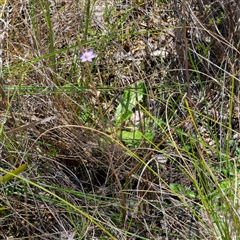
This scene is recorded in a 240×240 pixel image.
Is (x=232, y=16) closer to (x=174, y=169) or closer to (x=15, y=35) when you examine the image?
(x=174, y=169)

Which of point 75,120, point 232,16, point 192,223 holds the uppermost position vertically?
point 232,16

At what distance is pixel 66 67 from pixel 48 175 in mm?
545

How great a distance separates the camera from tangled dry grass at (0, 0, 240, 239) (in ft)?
4.93

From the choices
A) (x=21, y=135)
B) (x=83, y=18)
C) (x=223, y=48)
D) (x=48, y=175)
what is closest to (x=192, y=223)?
(x=48, y=175)

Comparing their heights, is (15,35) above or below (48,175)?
above

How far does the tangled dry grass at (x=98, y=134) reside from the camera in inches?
59.2

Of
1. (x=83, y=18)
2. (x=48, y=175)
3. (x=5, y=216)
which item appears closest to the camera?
(x=5, y=216)

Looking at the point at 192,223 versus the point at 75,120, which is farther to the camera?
the point at 75,120

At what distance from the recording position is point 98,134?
1.69 m

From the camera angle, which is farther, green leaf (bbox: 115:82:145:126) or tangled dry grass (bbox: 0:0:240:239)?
green leaf (bbox: 115:82:145:126)

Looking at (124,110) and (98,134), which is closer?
(98,134)

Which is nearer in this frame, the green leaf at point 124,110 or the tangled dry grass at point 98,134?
the tangled dry grass at point 98,134

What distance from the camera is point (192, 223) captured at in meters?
1.55

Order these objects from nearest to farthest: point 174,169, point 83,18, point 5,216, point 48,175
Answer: point 5,216
point 48,175
point 174,169
point 83,18
